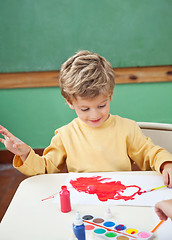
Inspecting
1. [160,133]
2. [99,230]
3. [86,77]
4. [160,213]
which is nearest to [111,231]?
[99,230]

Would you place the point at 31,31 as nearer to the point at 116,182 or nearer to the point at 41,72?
the point at 41,72

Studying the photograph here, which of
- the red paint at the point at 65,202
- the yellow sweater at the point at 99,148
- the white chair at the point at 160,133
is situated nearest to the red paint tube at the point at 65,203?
the red paint at the point at 65,202

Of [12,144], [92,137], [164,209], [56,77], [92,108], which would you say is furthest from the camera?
[56,77]

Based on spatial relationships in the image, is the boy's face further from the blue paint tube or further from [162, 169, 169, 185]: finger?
the blue paint tube

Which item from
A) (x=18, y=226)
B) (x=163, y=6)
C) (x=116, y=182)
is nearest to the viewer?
(x=18, y=226)

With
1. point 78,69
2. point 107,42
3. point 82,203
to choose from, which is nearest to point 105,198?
point 82,203

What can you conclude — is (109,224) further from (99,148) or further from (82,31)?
(82,31)

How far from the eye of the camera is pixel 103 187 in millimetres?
1016

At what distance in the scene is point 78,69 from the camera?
1232 mm

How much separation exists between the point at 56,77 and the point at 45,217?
2.17m

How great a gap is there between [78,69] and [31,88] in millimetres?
1784

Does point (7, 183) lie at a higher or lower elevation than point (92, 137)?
lower

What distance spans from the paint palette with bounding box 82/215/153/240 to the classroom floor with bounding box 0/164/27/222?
162cm

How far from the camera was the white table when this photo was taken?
0.76 m
